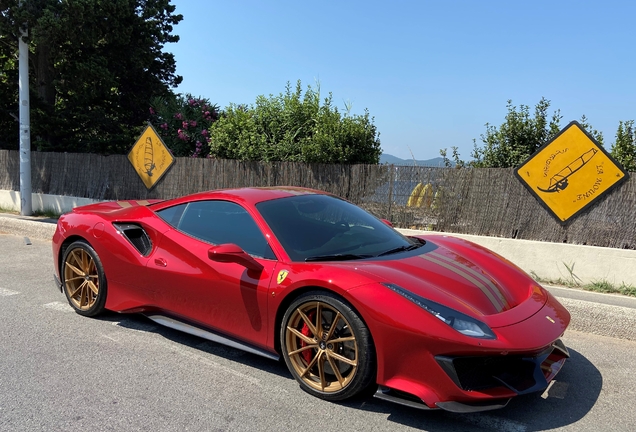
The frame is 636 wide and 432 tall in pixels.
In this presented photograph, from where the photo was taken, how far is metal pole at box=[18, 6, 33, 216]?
1227 cm

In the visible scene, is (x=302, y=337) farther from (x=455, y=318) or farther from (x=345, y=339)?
(x=455, y=318)

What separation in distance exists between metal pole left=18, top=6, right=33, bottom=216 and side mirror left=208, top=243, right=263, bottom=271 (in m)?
11.2

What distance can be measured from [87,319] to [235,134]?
6817mm

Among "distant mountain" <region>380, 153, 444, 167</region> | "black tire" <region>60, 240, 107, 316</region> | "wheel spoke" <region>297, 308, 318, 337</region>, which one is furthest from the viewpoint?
"distant mountain" <region>380, 153, 444, 167</region>

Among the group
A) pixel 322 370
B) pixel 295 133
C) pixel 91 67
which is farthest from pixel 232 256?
pixel 91 67

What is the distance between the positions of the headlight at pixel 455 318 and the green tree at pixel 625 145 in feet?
29.0

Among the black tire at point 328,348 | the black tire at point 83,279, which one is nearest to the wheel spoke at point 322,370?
the black tire at point 328,348

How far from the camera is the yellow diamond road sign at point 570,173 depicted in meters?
6.93

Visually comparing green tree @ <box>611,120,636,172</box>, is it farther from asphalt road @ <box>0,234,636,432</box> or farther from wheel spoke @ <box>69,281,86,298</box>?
wheel spoke @ <box>69,281,86,298</box>

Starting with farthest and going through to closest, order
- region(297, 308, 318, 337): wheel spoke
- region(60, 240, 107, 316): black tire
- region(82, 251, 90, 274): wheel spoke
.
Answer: region(82, 251, 90, 274): wheel spoke
region(60, 240, 107, 316): black tire
region(297, 308, 318, 337): wheel spoke

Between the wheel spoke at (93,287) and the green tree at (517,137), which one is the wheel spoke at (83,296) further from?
the green tree at (517,137)

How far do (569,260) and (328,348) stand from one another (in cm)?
498

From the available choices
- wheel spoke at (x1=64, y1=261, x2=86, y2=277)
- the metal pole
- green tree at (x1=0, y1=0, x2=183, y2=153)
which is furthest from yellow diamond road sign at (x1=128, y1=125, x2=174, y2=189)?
wheel spoke at (x1=64, y1=261, x2=86, y2=277)

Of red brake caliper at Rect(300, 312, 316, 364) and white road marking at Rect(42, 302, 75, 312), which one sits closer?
red brake caliper at Rect(300, 312, 316, 364)
